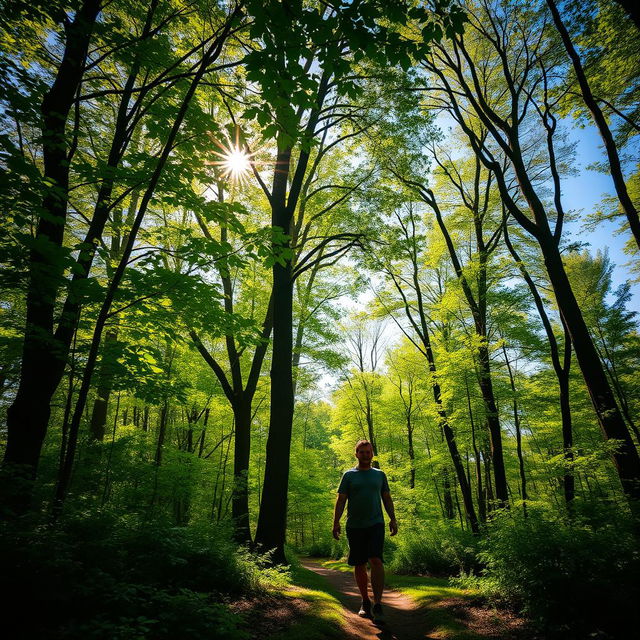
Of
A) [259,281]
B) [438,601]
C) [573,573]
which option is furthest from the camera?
[259,281]

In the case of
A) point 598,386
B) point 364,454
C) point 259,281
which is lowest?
point 364,454

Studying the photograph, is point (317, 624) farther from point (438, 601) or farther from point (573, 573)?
point (438, 601)

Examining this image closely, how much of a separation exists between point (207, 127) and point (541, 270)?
553 inches

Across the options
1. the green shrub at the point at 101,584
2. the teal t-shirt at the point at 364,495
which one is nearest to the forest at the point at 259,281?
the green shrub at the point at 101,584

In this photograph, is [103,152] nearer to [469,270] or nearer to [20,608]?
[20,608]

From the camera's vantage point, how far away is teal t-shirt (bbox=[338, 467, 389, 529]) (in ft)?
13.5

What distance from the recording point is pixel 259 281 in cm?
1298

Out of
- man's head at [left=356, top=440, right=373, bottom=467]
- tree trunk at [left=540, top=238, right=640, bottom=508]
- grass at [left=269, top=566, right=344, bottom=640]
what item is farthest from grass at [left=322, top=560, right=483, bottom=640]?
tree trunk at [left=540, top=238, right=640, bottom=508]

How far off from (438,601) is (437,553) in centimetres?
454

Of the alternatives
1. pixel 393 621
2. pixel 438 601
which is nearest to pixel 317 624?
pixel 393 621

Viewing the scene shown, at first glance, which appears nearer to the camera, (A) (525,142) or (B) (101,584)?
(B) (101,584)

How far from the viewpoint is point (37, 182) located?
10.3 ft

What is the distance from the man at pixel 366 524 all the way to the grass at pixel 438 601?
784 millimetres

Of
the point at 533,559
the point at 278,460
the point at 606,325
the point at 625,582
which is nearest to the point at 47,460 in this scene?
the point at 278,460
